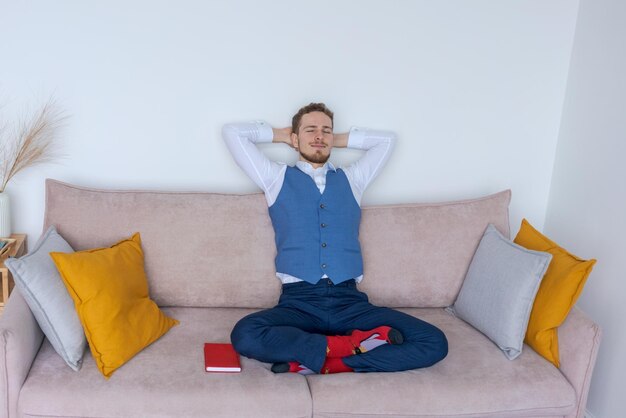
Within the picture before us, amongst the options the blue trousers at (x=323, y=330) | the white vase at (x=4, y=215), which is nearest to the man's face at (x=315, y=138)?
the blue trousers at (x=323, y=330)

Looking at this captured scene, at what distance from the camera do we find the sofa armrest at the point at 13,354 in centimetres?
200

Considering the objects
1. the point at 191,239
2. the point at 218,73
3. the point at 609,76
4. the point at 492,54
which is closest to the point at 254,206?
the point at 191,239

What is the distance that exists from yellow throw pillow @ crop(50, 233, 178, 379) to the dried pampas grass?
0.74 meters

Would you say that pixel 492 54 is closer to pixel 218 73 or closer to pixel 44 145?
pixel 218 73

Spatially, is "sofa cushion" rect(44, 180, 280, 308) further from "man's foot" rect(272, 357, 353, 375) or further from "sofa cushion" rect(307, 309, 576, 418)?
Result: "sofa cushion" rect(307, 309, 576, 418)

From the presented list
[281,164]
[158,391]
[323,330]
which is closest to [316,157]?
[281,164]

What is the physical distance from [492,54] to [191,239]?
172cm

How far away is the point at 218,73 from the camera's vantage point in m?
2.92

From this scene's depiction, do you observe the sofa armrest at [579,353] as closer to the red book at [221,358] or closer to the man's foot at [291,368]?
the man's foot at [291,368]

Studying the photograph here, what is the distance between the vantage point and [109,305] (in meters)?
2.20

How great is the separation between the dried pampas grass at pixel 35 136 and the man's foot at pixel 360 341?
158cm

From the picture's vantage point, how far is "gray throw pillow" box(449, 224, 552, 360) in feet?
7.98

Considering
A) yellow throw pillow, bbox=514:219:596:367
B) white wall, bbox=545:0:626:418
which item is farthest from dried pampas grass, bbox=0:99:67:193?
white wall, bbox=545:0:626:418

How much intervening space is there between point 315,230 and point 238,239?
1.09 ft
